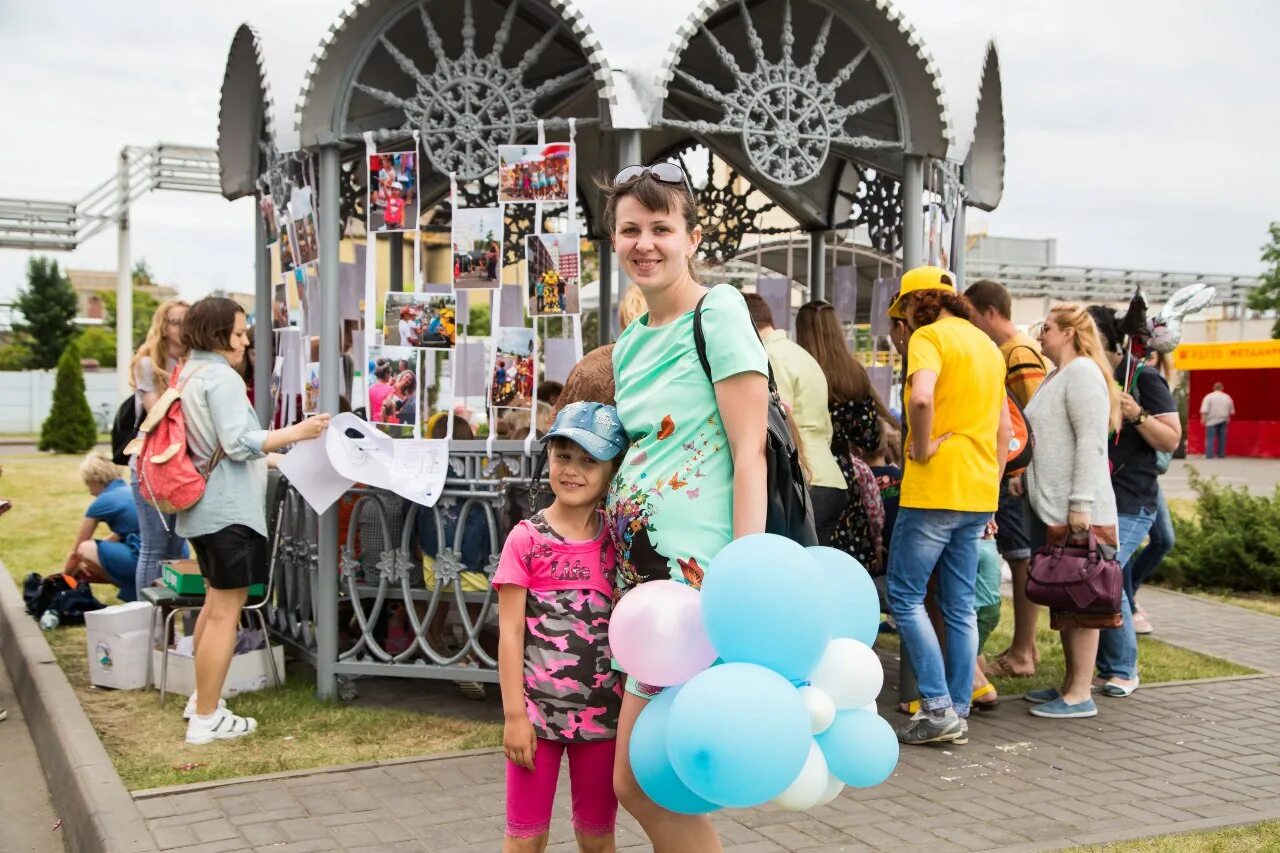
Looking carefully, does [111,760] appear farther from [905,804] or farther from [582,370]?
[905,804]

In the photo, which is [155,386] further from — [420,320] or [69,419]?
[69,419]

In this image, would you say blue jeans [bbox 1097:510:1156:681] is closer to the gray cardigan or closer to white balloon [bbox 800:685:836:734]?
the gray cardigan

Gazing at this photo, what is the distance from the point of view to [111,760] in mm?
5262

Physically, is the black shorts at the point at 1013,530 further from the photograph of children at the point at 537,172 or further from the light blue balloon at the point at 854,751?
the light blue balloon at the point at 854,751

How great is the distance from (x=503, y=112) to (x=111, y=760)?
332cm

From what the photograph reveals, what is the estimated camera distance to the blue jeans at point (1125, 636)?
261 inches

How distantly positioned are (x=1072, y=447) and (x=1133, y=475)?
85 centimetres

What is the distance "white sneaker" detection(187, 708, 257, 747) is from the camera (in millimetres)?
5617

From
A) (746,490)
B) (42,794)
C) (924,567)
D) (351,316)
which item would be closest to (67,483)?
(351,316)

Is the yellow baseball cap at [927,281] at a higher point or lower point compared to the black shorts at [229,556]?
higher

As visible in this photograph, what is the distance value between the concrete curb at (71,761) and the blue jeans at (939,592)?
3153 mm

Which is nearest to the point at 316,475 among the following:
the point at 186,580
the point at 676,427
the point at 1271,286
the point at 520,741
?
the point at 186,580

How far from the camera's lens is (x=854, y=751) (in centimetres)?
275

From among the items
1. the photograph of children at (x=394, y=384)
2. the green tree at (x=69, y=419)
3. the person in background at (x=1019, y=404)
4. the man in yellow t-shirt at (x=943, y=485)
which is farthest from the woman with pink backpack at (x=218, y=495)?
the green tree at (x=69, y=419)
